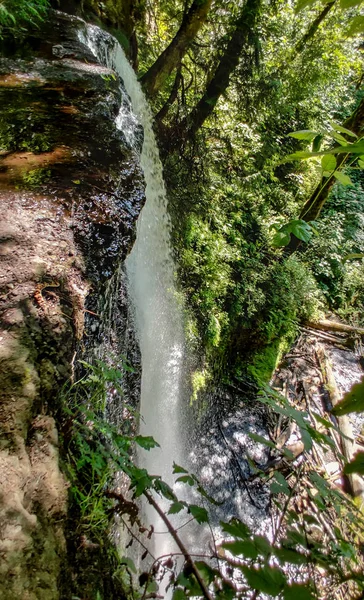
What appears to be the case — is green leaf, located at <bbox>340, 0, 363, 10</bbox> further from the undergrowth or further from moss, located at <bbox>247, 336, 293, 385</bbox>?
moss, located at <bbox>247, 336, 293, 385</bbox>

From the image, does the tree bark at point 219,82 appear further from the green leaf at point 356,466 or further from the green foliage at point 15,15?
the green leaf at point 356,466

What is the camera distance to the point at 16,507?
42.2 inches

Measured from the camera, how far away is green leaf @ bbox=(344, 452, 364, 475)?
523mm

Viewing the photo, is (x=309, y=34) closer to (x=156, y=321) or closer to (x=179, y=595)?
(x=156, y=321)

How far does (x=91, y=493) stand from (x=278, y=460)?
12.5 ft

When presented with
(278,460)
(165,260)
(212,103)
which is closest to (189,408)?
(278,460)

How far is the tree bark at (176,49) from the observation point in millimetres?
6289

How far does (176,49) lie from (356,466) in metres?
7.59

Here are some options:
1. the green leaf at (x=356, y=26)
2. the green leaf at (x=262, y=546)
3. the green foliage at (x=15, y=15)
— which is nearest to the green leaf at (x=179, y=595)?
the green leaf at (x=262, y=546)

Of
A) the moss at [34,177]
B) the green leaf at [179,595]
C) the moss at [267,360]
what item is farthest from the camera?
the moss at [267,360]

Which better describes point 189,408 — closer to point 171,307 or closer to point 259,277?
point 171,307

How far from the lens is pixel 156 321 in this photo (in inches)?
190

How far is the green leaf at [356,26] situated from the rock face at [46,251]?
1408 millimetres

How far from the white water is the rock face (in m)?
0.80
